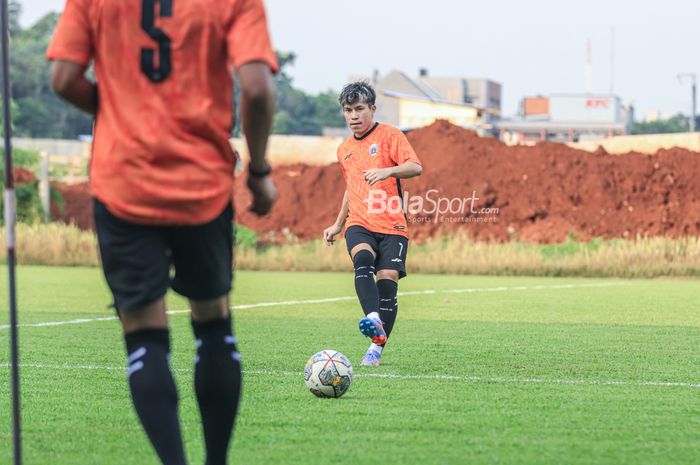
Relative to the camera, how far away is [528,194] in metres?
41.6

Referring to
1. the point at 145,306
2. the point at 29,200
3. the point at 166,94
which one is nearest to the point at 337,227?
the point at 145,306

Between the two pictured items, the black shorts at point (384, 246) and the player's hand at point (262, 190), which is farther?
the black shorts at point (384, 246)

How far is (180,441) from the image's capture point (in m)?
4.30

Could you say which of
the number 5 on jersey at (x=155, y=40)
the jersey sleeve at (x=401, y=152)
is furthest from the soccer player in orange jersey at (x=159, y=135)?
the jersey sleeve at (x=401, y=152)

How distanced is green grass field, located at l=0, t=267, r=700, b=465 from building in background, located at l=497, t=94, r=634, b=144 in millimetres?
73988

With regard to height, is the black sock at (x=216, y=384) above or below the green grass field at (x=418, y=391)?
above

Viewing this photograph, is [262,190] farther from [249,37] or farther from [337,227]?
[337,227]

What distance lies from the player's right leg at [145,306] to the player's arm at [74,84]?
0.37m

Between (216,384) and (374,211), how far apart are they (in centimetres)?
538

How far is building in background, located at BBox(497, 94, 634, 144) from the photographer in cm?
8944

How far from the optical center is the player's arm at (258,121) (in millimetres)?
4156

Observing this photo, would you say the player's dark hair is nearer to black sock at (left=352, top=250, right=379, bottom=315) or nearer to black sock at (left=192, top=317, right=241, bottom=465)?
black sock at (left=352, top=250, right=379, bottom=315)

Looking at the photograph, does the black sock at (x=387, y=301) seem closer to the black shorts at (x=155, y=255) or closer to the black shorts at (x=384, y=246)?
the black shorts at (x=384, y=246)

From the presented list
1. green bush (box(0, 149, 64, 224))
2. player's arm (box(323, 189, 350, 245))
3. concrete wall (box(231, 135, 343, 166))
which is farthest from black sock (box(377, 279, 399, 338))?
concrete wall (box(231, 135, 343, 166))
